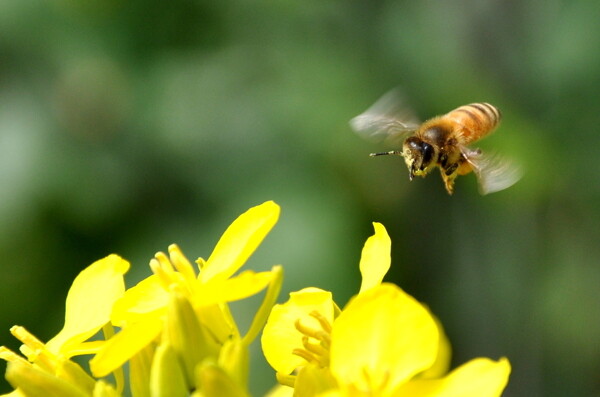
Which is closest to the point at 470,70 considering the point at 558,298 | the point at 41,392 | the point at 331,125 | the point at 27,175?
the point at 331,125

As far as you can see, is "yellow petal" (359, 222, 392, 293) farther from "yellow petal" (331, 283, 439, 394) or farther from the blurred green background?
the blurred green background

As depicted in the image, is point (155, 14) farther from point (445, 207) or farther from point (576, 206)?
point (576, 206)

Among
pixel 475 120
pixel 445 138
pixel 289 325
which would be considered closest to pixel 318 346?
pixel 289 325

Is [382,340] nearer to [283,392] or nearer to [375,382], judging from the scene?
[375,382]

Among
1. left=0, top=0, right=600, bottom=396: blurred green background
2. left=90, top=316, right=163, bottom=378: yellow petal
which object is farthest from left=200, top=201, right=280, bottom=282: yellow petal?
left=0, top=0, right=600, bottom=396: blurred green background

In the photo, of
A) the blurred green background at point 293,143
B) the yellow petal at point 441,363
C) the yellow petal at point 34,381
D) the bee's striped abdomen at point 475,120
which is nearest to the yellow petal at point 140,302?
the yellow petal at point 34,381

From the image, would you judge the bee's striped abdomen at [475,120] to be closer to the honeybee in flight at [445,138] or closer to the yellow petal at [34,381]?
A: the honeybee in flight at [445,138]
